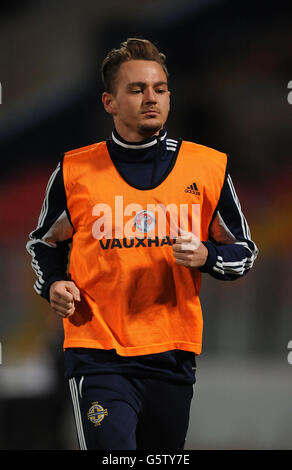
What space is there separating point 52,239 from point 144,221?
361 millimetres

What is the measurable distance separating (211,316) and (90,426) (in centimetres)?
280

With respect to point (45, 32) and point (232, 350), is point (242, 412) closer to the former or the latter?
point (232, 350)

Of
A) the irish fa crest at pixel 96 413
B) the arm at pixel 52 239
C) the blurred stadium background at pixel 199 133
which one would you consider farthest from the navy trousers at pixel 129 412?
the blurred stadium background at pixel 199 133

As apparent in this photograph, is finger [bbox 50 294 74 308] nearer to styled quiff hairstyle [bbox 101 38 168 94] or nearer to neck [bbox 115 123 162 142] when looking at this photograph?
neck [bbox 115 123 162 142]

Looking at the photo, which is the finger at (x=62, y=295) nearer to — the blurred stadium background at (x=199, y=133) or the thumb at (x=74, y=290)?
the thumb at (x=74, y=290)

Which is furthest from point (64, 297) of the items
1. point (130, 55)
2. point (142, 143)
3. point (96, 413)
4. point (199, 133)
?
point (199, 133)

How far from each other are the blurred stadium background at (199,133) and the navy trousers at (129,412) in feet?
6.12

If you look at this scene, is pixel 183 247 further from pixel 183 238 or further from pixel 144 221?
pixel 144 221

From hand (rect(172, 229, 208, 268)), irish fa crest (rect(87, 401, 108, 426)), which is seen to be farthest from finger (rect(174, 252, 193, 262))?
irish fa crest (rect(87, 401, 108, 426))

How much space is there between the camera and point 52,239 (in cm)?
267

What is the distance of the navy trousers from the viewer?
2.37 meters

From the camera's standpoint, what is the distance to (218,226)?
2650mm

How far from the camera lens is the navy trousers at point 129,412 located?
2369 mm
